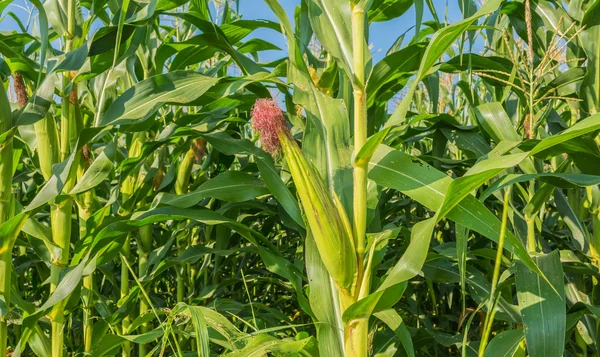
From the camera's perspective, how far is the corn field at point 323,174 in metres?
1.33

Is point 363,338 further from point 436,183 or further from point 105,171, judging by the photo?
point 105,171

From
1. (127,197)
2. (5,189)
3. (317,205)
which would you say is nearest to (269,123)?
(317,205)

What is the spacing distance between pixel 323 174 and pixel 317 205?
0.83ft

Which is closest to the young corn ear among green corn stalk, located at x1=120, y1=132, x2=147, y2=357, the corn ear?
the corn ear

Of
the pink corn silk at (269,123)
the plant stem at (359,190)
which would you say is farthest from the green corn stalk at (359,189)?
the pink corn silk at (269,123)

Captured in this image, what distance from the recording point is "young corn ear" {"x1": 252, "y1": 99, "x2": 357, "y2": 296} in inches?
50.9

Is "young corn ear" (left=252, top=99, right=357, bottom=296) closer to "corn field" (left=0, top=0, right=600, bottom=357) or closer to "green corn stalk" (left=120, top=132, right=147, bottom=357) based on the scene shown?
"corn field" (left=0, top=0, right=600, bottom=357)

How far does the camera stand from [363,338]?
4.54 ft

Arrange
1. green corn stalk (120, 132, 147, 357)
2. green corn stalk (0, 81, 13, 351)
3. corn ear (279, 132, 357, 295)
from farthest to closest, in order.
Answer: green corn stalk (120, 132, 147, 357), green corn stalk (0, 81, 13, 351), corn ear (279, 132, 357, 295)

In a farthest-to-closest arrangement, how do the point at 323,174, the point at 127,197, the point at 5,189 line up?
1. the point at 127,197
2. the point at 5,189
3. the point at 323,174

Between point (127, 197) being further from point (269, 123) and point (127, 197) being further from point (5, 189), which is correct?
point (269, 123)

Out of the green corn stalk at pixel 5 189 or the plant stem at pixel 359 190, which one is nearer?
the plant stem at pixel 359 190

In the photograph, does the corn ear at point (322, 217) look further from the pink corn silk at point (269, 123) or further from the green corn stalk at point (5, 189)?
the green corn stalk at point (5, 189)

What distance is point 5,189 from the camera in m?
1.77
